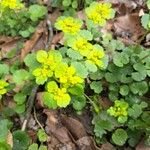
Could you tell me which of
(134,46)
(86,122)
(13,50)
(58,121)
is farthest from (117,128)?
(13,50)

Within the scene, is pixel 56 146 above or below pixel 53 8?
below

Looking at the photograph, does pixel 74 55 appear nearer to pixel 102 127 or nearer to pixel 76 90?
pixel 76 90

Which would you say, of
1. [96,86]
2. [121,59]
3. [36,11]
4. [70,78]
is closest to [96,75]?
[96,86]

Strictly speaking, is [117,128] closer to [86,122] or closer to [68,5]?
[86,122]

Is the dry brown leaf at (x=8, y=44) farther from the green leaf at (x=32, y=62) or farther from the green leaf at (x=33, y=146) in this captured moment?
the green leaf at (x=33, y=146)

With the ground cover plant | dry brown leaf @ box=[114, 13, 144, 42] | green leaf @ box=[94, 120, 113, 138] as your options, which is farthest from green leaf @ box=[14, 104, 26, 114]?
dry brown leaf @ box=[114, 13, 144, 42]

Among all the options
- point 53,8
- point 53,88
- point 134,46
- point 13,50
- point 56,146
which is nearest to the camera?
point 53,88

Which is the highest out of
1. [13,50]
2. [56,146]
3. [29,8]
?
[29,8]
